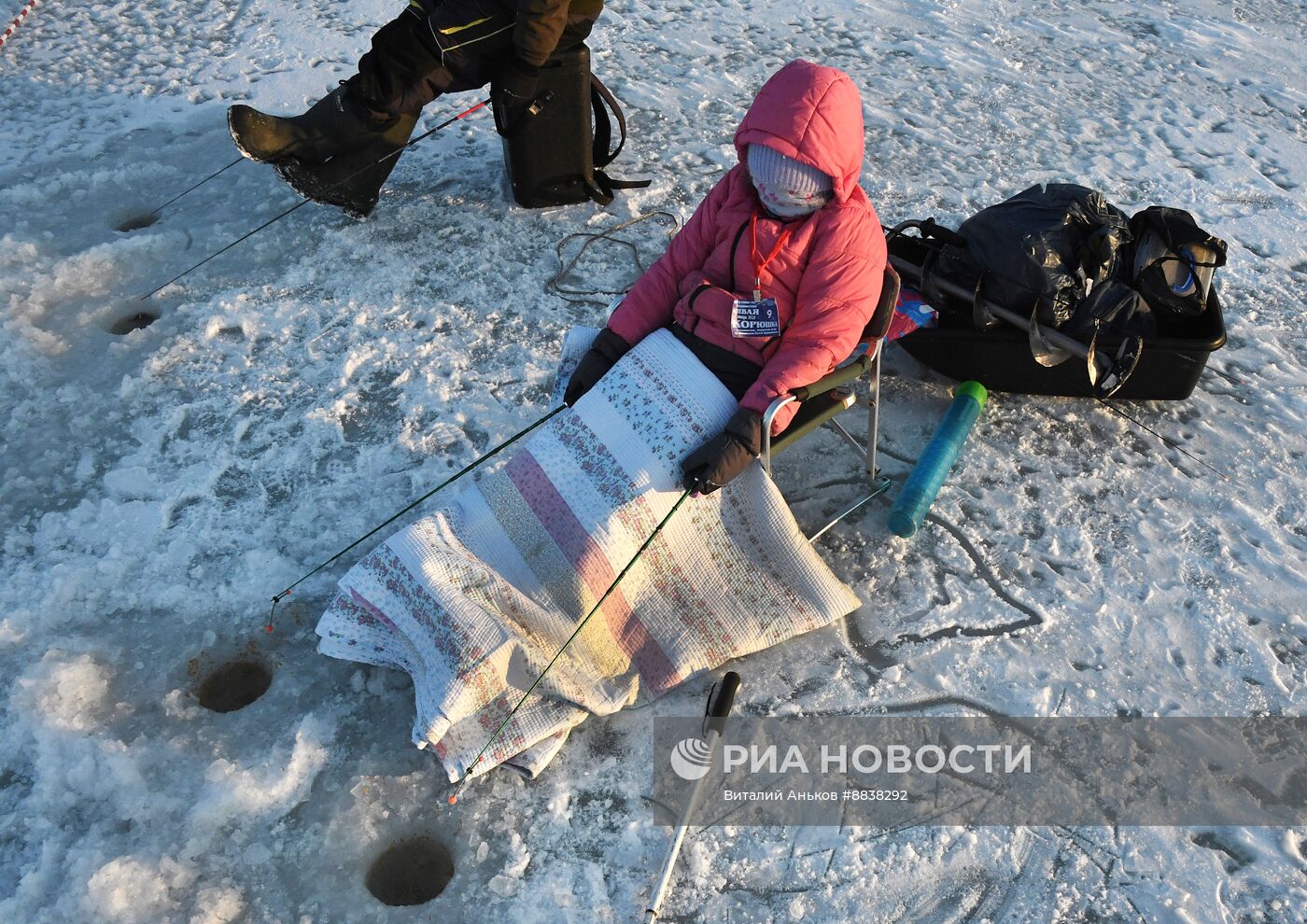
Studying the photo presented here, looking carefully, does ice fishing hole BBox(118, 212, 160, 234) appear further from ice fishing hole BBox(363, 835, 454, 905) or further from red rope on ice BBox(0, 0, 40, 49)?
ice fishing hole BBox(363, 835, 454, 905)

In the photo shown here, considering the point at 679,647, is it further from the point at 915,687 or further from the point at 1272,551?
the point at 1272,551

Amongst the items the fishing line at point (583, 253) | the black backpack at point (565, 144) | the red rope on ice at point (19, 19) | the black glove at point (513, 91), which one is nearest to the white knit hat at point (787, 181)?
the fishing line at point (583, 253)

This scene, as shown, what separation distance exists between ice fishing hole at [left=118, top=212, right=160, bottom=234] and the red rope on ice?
6.69ft

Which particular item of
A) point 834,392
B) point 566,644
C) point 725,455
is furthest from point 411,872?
point 834,392

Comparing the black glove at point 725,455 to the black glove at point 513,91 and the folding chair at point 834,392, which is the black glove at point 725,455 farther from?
the black glove at point 513,91

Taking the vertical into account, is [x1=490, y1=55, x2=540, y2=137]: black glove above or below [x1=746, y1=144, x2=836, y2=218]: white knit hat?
below

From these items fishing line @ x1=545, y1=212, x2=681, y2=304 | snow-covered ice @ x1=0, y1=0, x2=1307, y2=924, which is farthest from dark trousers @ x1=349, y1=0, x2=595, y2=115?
fishing line @ x1=545, y1=212, x2=681, y2=304

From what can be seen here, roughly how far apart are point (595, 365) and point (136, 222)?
8.67ft

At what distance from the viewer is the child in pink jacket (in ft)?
8.31

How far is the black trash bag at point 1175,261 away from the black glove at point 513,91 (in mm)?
2234

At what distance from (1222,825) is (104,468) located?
3.36m

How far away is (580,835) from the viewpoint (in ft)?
7.82

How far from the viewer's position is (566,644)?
2516mm

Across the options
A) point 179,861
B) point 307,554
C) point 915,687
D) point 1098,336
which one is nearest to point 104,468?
point 307,554
